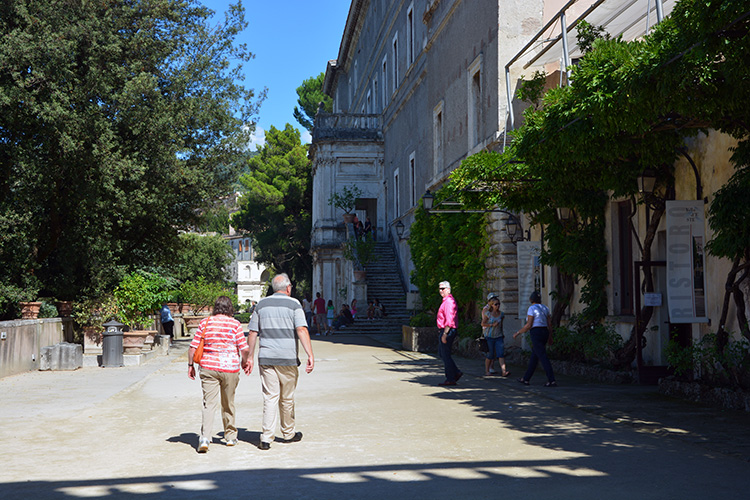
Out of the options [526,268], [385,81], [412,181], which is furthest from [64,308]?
[385,81]

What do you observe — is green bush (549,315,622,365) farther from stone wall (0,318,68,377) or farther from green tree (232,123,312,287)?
green tree (232,123,312,287)

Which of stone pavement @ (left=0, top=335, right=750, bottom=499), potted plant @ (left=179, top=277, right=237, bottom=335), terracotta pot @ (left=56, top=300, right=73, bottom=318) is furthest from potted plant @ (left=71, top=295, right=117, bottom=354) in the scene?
potted plant @ (left=179, top=277, right=237, bottom=335)

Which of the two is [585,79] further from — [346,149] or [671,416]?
[346,149]

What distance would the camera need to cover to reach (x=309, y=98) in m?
69.6

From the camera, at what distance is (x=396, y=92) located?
120 ft

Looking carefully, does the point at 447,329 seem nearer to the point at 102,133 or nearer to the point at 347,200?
the point at 102,133

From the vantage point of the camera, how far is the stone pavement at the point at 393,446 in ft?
19.8

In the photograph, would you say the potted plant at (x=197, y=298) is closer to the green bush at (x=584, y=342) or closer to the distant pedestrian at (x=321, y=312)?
the distant pedestrian at (x=321, y=312)

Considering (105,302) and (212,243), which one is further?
(212,243)

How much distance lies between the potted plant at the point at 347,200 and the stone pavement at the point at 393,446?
2746 cm

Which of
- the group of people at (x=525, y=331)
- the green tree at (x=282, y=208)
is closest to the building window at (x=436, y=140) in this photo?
the group of people at (x=525, y=331)

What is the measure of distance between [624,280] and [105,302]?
44.1 feet

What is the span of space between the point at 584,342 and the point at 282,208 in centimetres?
3922

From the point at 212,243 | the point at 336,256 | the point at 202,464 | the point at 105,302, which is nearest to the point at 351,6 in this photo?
the point at 336,256
